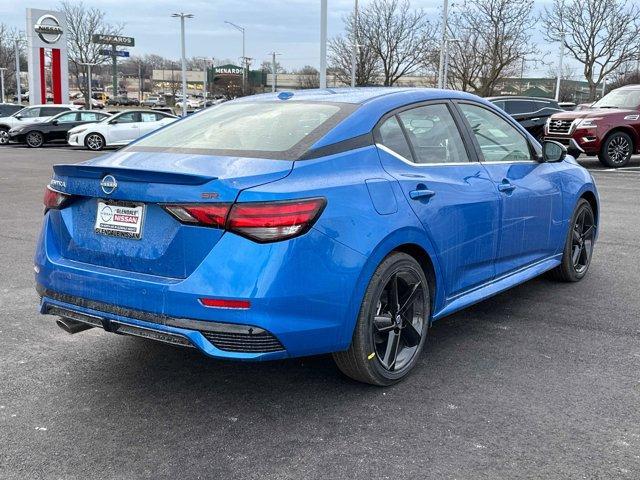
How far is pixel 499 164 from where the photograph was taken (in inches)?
178

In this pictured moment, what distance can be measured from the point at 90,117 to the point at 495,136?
24.2 m

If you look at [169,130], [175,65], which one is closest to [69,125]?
[169,130]

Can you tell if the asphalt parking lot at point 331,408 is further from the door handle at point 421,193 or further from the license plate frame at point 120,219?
the door handle at point 421,193

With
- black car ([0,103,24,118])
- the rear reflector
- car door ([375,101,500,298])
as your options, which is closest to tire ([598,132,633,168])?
car door ([375,101,500,298])

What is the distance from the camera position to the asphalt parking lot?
285cm

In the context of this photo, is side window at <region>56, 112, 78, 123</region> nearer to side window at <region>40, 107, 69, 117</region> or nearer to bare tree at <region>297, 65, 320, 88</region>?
side window at <region>40, 107, 69, 117</region>

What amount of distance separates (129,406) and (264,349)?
87 cm

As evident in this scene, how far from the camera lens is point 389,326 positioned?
357cm

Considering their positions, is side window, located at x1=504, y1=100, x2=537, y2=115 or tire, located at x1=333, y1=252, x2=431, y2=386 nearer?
tire, located at x1=333, y1=252, x2=431, y2=386

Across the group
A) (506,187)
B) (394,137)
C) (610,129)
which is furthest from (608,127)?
(394,137)

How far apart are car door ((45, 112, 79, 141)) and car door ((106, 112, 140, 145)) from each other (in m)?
3.42

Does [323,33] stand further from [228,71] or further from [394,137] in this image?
[228,71]

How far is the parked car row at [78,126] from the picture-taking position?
23.4 metres

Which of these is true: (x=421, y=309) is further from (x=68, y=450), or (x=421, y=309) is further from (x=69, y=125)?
(x=69, y=125)
